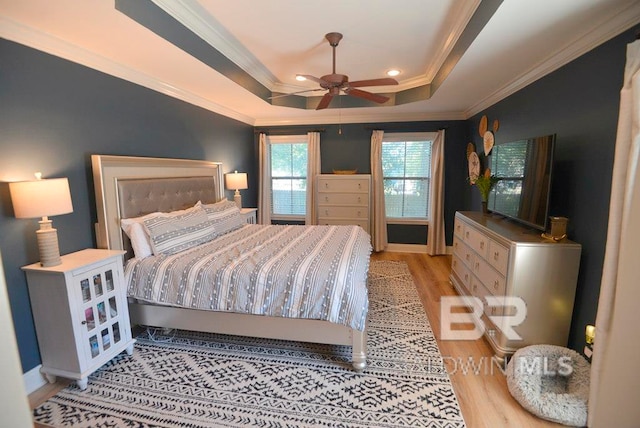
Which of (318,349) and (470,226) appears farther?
(470,226)

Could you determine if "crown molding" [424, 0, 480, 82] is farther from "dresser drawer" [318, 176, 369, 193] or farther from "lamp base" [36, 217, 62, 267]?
"lamp base" [36, 217, 62, 267]

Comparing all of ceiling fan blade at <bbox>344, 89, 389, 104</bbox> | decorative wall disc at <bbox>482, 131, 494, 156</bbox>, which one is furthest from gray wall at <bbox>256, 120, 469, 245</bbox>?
ceiling fan blade at <bbox>344, 89, 389, 104</bbox>

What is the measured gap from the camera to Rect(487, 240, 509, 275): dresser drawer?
225 centimetres

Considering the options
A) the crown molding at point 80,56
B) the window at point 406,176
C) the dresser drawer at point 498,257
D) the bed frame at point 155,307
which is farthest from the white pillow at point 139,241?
the window at point 406,176

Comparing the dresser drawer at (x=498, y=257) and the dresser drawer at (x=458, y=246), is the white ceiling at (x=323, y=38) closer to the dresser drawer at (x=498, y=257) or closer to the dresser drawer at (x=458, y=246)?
the dresser drawer at (x=498, y=257)

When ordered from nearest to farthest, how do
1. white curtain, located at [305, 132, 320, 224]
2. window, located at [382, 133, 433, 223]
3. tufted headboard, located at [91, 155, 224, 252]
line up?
tufted headboard, located at [91, 155, 224, 252], window, located at [382, 133, 433, 223], white curtain, located at [305, 132, 320, 224]

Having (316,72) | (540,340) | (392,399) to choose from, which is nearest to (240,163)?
(316,72)

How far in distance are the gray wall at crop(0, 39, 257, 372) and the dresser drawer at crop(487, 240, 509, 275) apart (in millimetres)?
3219

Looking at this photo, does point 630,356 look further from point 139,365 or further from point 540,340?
point 139,365

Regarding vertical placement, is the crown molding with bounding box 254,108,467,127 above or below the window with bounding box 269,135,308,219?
above

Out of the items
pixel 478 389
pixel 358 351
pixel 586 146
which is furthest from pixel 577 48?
pixel 358 351

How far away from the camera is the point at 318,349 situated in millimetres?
2469

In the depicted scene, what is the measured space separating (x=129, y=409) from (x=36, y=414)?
0.54 m

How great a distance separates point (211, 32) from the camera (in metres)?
2.52
